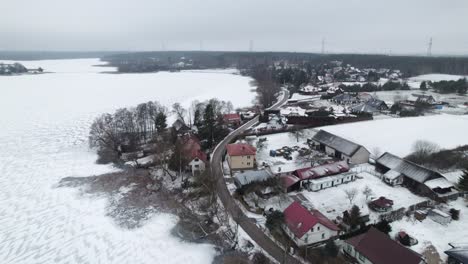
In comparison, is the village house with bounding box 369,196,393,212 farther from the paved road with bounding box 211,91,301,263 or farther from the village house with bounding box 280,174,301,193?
the paved road with bounding box 211,91,301,263

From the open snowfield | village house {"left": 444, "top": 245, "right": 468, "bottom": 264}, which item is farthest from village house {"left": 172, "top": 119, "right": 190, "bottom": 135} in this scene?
village house {"left": 444, "top": 245, "right": 468, "bottom": 264}

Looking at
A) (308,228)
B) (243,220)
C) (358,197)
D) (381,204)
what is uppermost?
(308,228)

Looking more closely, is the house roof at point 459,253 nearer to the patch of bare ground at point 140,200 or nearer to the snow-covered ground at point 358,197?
the snow-covered ground at point 358,197

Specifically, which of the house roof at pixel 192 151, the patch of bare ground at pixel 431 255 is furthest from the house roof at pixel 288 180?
the patch of bare ground at pixel 431 255

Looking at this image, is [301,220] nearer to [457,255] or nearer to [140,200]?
[457,255]

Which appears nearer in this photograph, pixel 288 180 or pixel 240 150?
pixel 288 180

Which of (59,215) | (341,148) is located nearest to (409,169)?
(341,148)
